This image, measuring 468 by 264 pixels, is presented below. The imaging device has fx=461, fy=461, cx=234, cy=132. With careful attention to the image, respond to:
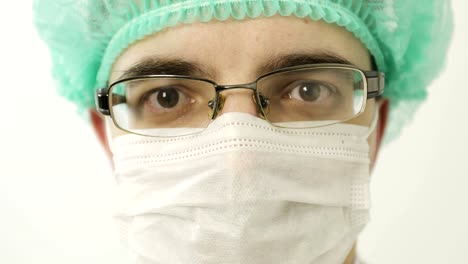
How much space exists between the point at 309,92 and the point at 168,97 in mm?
346

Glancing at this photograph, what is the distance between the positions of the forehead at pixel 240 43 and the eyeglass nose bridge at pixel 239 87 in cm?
2

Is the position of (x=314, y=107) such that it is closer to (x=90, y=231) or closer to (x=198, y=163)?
(x=198, y=163)

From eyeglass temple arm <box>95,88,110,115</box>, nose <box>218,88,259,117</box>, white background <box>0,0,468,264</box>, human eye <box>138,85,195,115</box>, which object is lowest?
white background <box>0,0,468,264</box>

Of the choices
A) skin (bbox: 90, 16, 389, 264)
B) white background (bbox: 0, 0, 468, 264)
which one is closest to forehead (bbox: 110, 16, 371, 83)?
skin (bbox: 90, 16, 389, 264)

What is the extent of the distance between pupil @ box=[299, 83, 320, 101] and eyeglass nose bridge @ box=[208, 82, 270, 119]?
0.37ft

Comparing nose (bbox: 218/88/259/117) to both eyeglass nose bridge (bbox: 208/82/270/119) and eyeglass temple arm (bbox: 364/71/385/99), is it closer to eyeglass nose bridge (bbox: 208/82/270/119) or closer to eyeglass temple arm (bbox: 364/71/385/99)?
eyeglass nose bridge (bbox: 208/82/270/119)

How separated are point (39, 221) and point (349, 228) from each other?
130cm

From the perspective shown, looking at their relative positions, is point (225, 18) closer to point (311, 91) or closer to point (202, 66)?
point (202, 66)

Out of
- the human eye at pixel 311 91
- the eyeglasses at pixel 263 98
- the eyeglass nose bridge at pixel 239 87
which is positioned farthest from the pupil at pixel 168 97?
the human eye at pixel 311 91

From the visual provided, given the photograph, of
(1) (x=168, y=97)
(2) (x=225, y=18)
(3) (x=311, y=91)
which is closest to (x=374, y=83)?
(3) (x=311, y=91)

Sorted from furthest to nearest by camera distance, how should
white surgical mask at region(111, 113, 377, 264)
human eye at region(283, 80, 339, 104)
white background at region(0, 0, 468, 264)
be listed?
white background at region(0, 0, 468, 264)
human eye at region(283, 80, 339, 104)
white surgical mask at region(111, 113, 377, 264)

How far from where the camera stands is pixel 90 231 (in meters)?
1.90

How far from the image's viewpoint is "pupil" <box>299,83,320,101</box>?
3.67 feet

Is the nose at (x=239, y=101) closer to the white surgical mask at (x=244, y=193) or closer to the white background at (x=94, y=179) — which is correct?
the white surgical mask at (x=244, y=193)
